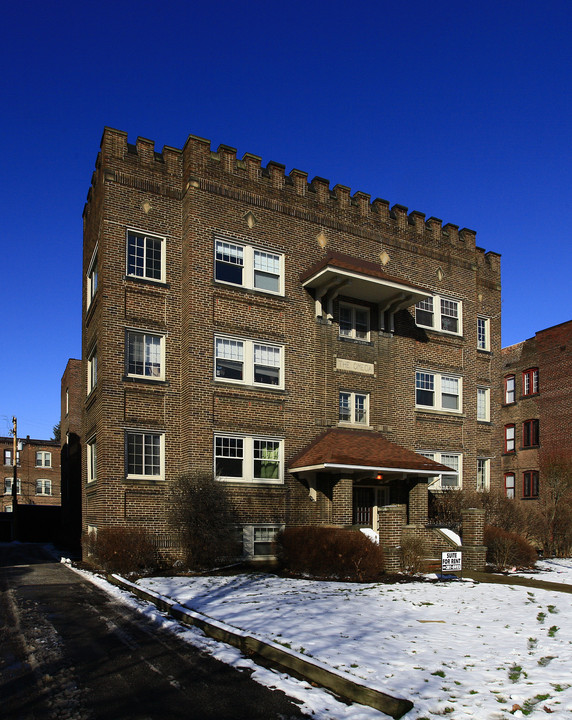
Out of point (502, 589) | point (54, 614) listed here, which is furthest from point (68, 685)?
point (502, 589)

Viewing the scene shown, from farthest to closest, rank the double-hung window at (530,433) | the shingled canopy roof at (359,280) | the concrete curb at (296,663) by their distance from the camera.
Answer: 1. the double-hung window at (530,433)
2. the shingled canopy roof at (359,280)
3. the concrete curb at (296,663)

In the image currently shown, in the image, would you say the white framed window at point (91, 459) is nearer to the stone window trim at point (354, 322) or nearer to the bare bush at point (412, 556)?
the stone window trim at point (354, 322)

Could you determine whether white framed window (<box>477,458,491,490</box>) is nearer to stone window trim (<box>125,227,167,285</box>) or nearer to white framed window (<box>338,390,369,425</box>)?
white framed window (<box>338,390,369,425</box>)

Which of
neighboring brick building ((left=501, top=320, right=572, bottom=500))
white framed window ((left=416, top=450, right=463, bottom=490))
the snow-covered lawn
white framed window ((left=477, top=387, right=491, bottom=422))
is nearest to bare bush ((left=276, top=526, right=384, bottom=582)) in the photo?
the snow-covered lawn

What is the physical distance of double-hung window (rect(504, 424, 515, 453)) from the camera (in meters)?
43.7

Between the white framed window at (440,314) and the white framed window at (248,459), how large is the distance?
8.89 m

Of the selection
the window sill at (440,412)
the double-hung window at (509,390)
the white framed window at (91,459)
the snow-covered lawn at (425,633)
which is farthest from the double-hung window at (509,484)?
the white framed window at (91,459)

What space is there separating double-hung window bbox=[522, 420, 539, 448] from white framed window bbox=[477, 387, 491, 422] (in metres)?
14.0

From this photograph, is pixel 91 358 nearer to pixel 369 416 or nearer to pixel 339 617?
pixel 369 416

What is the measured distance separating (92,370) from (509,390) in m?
31.0

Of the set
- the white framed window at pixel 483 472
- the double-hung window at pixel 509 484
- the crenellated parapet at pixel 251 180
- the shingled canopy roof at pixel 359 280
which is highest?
the crenellated parapet at pixel 251 180

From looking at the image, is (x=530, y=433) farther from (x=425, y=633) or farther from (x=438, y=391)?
(x=425, y=633)

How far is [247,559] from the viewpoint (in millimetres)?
20906

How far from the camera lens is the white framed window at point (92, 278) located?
76.8ft
